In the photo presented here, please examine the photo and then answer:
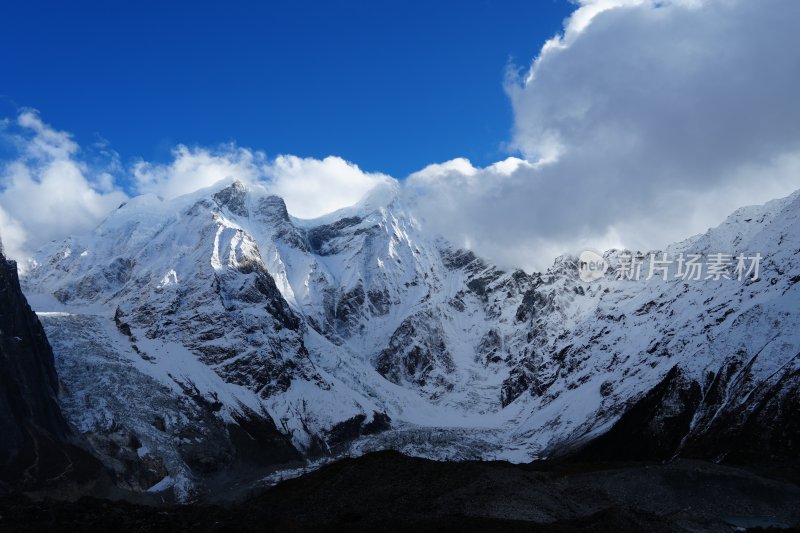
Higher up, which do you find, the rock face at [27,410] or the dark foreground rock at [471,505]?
the rock face at [27,410]

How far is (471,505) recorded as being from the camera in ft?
241

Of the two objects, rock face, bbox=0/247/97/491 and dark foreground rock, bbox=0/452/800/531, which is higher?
rock face, bbox=0/247/97/491

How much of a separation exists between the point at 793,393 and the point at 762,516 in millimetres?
77645

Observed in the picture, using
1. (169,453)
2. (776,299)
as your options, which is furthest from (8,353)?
(776,299)

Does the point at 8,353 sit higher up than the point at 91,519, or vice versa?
the point at 8,353

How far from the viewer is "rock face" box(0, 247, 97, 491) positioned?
5241 inches

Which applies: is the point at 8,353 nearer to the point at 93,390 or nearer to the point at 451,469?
the point at 93,390

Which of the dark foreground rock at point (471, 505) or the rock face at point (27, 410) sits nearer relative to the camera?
the dark foreground rock at point (471, 505)

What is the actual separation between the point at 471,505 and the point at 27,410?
10882cm

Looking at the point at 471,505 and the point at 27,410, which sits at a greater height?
the point at 27,410

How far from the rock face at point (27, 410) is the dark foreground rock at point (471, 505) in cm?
6427

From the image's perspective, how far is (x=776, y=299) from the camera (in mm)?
176250

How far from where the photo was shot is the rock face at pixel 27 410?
5241 inches

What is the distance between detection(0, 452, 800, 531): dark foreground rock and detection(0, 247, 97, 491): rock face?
64271 mm
